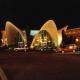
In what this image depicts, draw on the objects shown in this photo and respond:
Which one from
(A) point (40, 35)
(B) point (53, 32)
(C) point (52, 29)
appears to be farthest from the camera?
(A) point (40, 35)

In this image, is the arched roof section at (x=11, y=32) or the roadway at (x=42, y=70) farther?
the arched roof section at (x=11, y=32)

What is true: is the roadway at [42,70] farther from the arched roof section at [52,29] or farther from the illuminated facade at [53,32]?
the arched roof section at [52,29]

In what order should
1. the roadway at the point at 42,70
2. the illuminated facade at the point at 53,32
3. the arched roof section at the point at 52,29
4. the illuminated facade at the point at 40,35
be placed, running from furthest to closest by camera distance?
1. the illuminated facade at the point at 40,35
2. the arched roof section at the point at 52,29
3. the illuminated facade at the point at 53,32
4. the roadway at the point at 42,70

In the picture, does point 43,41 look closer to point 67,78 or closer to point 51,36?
point 51,36

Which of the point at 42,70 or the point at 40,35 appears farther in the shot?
the point at 40,35

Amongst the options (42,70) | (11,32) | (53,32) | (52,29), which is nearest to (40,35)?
(53,32)

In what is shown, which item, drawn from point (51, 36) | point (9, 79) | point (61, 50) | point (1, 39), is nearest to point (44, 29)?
point (51, 36)

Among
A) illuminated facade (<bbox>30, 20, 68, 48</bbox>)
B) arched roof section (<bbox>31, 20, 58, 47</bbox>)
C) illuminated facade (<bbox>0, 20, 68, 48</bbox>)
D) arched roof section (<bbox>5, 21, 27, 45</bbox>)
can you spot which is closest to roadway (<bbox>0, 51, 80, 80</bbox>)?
illuminated facade (<bbox>30, 20, 68, 48</bbox>)

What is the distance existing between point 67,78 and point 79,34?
292 feet

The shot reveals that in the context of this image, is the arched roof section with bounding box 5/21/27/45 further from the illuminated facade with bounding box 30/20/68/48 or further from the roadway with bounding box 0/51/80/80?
the roadway with bounding box 0/51/80/80

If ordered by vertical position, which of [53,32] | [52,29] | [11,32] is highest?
[52,29]

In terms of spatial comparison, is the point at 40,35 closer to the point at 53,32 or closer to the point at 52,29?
the point at 53,32

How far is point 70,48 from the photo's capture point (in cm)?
5494

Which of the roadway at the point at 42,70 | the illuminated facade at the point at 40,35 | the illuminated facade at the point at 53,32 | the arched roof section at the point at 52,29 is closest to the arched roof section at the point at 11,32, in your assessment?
the illuminated facade at the point at 40,35
